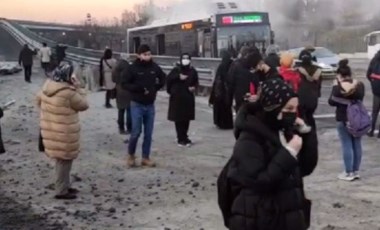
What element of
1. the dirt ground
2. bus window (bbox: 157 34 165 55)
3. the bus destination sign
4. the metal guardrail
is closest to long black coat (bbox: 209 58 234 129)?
the dirt ground

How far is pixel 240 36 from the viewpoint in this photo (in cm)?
2375

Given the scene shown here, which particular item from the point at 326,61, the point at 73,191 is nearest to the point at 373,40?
the point at 326,61

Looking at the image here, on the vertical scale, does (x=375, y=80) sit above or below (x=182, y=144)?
above

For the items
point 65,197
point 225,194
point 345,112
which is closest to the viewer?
point 225,194

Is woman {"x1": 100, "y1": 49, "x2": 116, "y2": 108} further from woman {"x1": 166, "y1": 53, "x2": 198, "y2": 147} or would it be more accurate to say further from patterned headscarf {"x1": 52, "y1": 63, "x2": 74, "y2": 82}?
patterned headscarf {"x1": 52, "y1": 63, "x2": 74, "y2": 82}

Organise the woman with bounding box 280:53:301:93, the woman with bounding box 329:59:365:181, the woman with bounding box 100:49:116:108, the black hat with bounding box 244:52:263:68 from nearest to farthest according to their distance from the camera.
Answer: the black hat with bounding box 244:52:263:68 < the woman with bounding box 329:59:365:181 < the woman with bounding box 280:53:301:93 < the woman with bounding box 100:49:116:108

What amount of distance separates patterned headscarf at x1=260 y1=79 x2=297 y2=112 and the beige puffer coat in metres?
4.24

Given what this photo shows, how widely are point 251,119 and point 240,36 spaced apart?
66.6 feet

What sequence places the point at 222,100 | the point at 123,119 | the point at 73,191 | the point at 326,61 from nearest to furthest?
1. the point at 73,191
2. the point at 123,119
3. the point at 222,100
4. the point at 326,61

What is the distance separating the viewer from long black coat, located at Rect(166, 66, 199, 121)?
11.3 meters

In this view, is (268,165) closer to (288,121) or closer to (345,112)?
(288,121)

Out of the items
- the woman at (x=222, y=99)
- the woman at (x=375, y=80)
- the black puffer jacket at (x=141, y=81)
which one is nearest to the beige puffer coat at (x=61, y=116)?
the black puffer jacket at (x=141, y=81)

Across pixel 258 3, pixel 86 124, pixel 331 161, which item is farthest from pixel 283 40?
pixel 331 161

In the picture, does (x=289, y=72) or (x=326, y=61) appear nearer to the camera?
(x=289, y=72)
